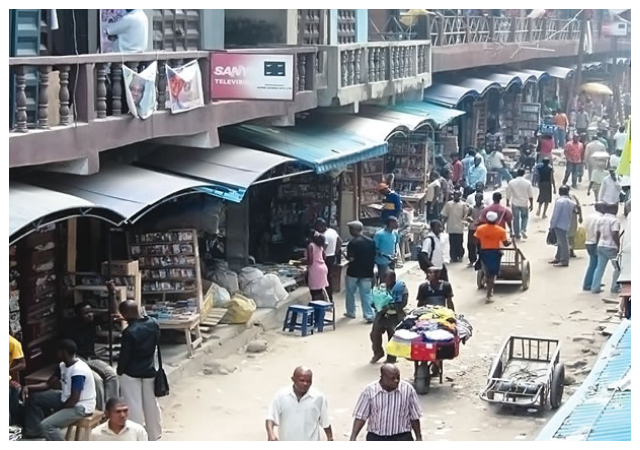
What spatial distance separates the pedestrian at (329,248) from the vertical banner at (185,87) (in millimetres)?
2990

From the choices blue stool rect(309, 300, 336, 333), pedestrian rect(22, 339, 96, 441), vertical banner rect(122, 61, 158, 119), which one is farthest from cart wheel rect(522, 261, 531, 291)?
pedestrian rect(22, 339, 96, 441)

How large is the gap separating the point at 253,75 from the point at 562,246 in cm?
707

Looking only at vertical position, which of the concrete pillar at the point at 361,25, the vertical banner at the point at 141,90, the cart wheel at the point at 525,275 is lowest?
the cart wheel at the point at 525,275

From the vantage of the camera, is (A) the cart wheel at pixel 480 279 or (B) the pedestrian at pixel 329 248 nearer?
(B) the pedestrian at pixel 329 248

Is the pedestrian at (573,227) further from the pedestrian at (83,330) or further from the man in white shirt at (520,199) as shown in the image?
the pedestrian at (83,330)

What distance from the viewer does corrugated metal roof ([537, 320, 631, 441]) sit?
7.64 meters

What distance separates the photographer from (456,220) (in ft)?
60.2

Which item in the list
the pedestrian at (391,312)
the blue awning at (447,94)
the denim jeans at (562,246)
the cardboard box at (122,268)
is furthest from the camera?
the blue awning at (447,94)

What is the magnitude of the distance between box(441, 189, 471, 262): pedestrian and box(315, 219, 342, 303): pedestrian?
2.56 m

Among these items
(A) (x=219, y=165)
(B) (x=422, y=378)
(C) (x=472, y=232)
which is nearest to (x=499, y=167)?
(C) (x=472, y=232)

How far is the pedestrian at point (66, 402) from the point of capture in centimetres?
939

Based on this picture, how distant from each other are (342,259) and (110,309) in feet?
17.9

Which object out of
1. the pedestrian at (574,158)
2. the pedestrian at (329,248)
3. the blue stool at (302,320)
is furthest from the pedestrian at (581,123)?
the blue stool at (302,320)
